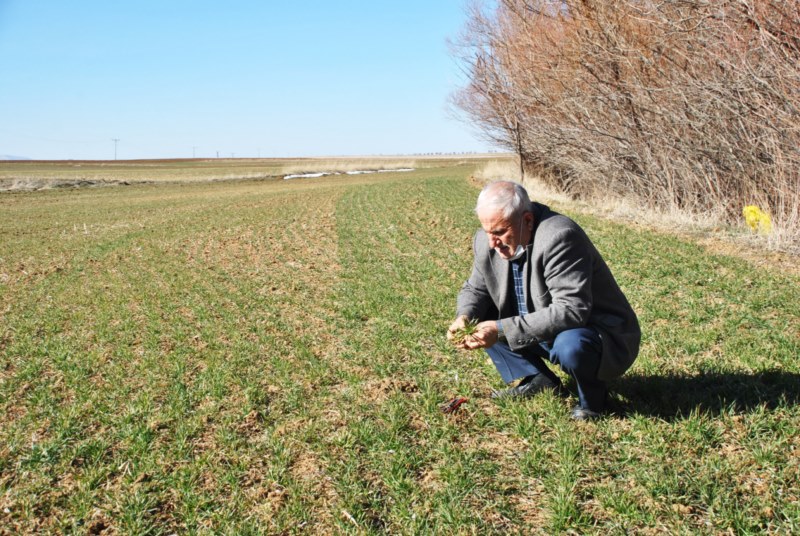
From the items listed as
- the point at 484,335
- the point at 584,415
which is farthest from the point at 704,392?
the point at 484,335

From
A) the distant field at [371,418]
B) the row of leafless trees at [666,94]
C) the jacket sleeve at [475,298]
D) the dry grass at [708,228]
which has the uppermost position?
the row of leafless trees at [666,94]

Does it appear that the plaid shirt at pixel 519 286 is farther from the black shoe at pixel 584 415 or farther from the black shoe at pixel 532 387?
the black shoe at pixel 584 415

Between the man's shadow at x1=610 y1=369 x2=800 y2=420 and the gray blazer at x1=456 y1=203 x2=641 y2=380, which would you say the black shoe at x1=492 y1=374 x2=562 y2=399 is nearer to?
the man's shadow at x1=610 y1=369 x2=800 y2=420

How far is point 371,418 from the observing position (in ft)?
15.0

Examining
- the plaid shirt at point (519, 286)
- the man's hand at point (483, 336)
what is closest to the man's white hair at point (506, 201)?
the plaid shirt at point (519, 286)

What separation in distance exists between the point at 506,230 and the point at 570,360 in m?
0.89

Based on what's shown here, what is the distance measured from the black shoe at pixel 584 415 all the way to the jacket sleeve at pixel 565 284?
64 centimetres

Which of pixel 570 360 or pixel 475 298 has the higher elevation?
pixel 475 298

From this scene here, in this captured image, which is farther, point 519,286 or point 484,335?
point 519,286

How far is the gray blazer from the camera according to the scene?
375cm

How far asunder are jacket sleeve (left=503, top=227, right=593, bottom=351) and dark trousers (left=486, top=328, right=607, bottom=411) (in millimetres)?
97

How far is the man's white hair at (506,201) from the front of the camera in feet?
12.4

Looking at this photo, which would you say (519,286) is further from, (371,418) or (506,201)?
(371,418)

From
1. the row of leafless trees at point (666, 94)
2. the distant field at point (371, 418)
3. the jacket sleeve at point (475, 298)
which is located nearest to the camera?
the distant field at point (371, 418)
